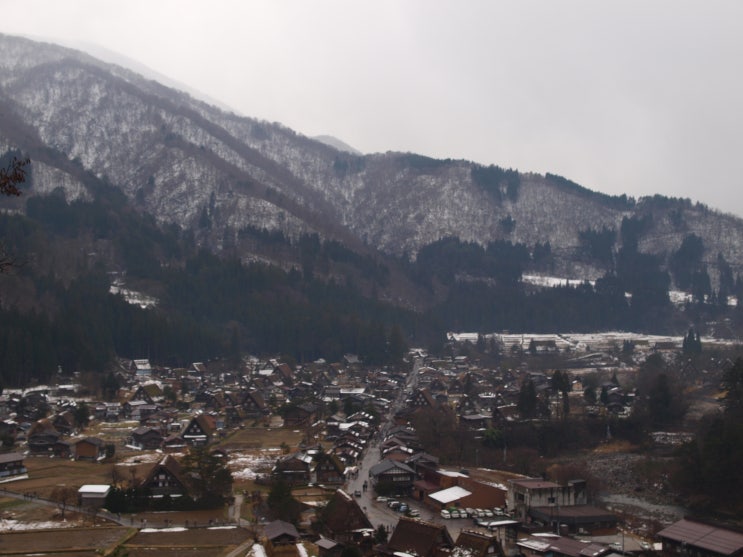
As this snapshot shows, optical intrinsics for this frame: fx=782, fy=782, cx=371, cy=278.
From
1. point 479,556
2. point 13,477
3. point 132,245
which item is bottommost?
point 13,477

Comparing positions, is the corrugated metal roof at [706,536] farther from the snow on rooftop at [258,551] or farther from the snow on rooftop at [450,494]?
the snow on rooftop at [258,551]

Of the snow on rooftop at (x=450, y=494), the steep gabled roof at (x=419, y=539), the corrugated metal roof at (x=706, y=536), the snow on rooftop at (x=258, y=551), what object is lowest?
the snow on rooftop at (x=258, y=551)

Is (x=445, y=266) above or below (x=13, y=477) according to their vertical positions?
above

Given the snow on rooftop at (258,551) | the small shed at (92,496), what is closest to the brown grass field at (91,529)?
the snow on rooftop at (258,551)

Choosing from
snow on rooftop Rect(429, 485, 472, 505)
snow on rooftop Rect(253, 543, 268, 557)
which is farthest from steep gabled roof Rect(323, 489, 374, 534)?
snow on rooftop Rect(429, 485, 472, 505)

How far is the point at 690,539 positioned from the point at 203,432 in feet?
113

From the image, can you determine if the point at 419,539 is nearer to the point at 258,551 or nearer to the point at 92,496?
the point at 258,551

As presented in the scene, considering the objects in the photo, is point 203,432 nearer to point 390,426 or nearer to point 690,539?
point 390,426

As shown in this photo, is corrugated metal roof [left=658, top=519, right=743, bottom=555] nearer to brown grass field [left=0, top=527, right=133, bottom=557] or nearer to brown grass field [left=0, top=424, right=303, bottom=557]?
brown grass field [left=0, top=424, right=303, bottom=557]

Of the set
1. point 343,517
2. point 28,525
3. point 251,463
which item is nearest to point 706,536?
point 343,517

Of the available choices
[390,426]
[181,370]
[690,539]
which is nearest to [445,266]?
[181,370]

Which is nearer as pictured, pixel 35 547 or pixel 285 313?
pixel 35 547

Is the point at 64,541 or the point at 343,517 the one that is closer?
the point at 64,541

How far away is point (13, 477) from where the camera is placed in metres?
42.2
